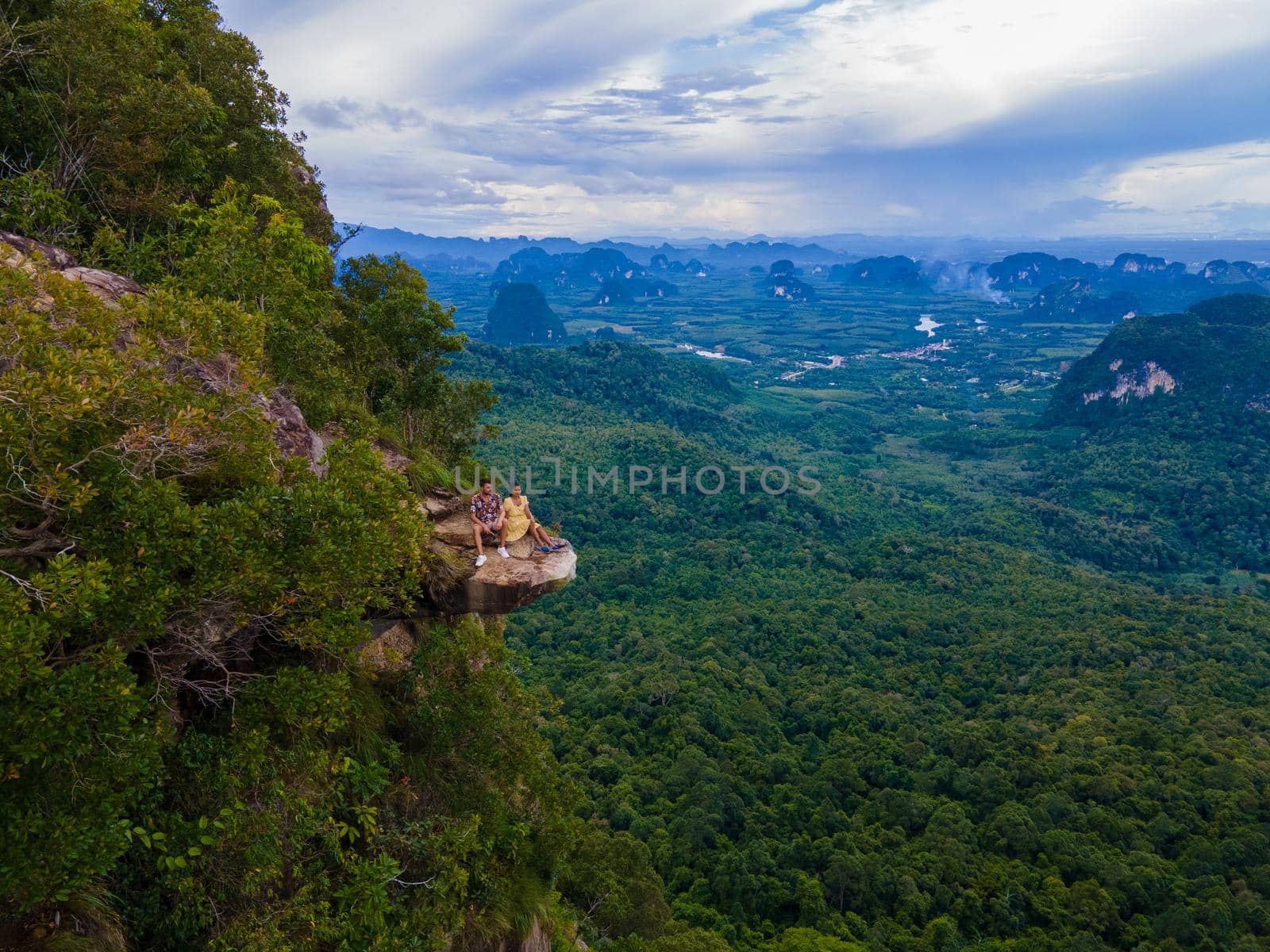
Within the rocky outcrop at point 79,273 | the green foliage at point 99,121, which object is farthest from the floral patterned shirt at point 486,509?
the green foliage at point 99,121

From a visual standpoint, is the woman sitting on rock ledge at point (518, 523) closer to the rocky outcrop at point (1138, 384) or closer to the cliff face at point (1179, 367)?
the cliff face at point (1179, 367)

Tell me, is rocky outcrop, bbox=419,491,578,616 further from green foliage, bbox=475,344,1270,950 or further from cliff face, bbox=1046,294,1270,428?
cliff face, bbox=1046,294,1270,428

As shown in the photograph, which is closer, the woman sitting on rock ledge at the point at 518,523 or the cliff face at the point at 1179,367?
the woman sitting on rock ledge at the point at 518,523

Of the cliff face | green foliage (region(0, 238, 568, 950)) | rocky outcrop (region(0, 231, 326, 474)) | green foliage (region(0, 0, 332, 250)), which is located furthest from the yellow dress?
the cliff face

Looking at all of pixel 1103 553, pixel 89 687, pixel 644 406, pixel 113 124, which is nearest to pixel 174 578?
pixel 89 687

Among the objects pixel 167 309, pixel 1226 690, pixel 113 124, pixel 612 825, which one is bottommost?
pixel 612 825

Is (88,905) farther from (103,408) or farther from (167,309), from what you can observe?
(167,309)
